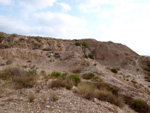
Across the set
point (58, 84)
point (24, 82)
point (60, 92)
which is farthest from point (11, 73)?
point (60, 92)

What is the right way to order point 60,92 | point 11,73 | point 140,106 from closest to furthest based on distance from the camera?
point 60,92
point 140,106
point 11,73

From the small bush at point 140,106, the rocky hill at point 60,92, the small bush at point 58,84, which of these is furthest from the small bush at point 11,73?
the small bush at point 140,106

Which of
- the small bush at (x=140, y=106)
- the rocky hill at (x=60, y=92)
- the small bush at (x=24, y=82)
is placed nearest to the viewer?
the rocky hill at (x=60, y=92)

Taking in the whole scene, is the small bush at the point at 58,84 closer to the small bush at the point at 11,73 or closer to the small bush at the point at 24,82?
the small bush at the point at 24,82

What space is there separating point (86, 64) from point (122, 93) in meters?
8.59

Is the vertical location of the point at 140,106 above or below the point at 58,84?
below

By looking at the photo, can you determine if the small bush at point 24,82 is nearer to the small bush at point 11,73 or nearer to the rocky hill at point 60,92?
the rocky hill at point 60,92

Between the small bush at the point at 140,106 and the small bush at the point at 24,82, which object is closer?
the small bush at the point at 24,82

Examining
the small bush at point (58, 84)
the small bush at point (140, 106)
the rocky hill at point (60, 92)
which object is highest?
the small bush at point (58, 84)

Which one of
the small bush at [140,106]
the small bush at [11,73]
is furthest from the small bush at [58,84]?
the small bush at [140,106]

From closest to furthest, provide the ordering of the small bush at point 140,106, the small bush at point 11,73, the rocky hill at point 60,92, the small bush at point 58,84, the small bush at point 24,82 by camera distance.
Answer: the rocky hill at point 60,92, the small bush at point 24,82, the small bush at point 58,84, the small bush at point 140,106, the small bush at point 11,73

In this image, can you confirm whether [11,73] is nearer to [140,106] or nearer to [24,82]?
[24,82]

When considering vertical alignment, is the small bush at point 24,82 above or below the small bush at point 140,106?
above

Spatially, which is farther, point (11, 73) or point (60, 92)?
point (11, 73)
